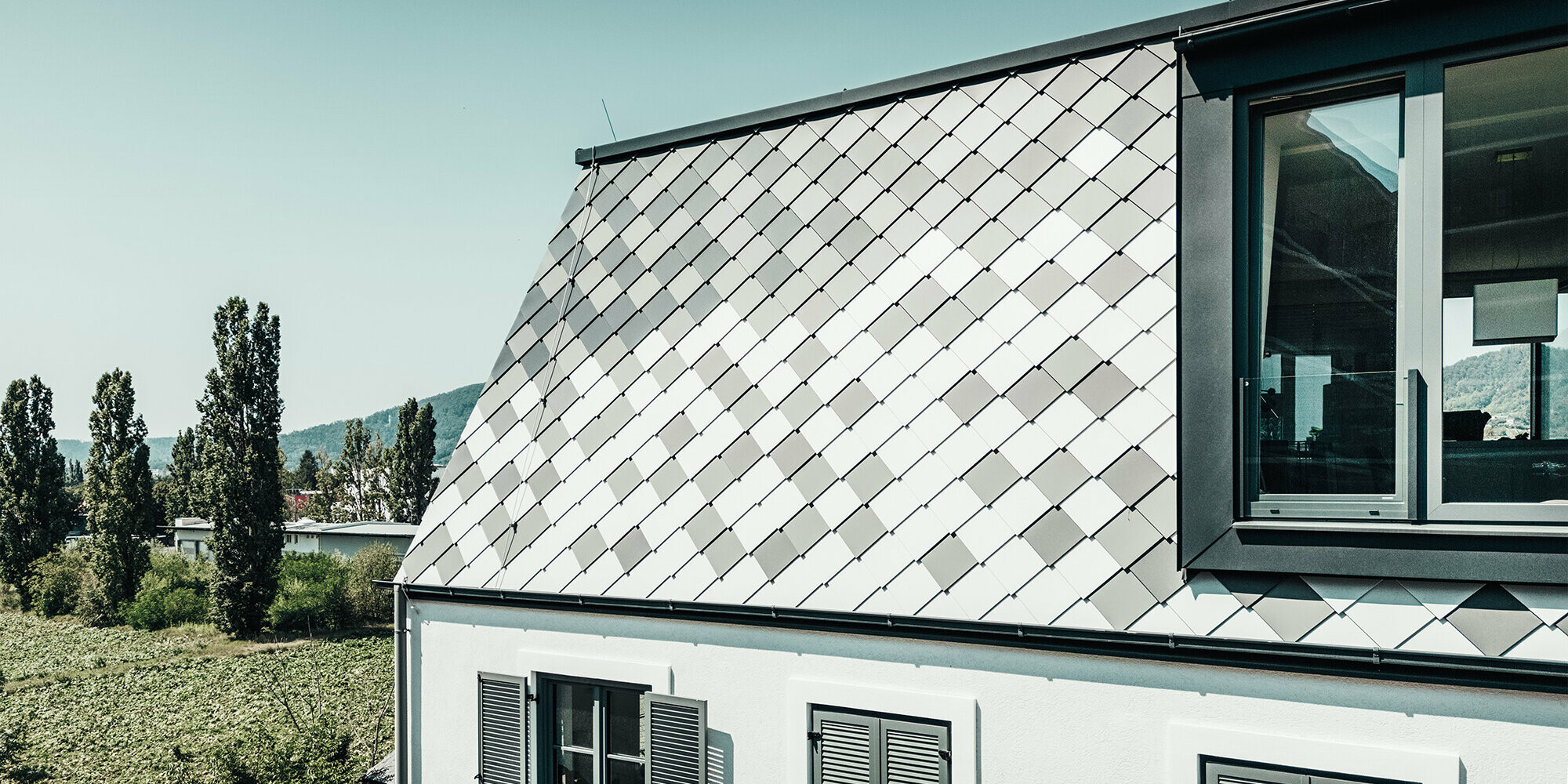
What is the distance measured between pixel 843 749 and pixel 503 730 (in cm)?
241

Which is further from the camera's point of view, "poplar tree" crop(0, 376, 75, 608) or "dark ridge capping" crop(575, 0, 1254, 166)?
"poplar tree" crop(0, 376, 75, 608)

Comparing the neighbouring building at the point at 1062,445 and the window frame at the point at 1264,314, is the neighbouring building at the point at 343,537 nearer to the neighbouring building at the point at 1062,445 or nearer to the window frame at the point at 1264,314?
the neighbouring building at the point at 1062,445

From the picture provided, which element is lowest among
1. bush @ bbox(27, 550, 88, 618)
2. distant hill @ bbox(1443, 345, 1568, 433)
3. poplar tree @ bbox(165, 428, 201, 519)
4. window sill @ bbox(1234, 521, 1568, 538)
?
bush @ bbox(27, 550, 88, 618)

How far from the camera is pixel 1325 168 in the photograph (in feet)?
12.7

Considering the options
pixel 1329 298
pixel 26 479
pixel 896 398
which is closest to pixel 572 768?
pixel 896 398

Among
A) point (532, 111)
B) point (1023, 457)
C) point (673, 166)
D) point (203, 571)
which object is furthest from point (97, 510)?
point (1023, 457)

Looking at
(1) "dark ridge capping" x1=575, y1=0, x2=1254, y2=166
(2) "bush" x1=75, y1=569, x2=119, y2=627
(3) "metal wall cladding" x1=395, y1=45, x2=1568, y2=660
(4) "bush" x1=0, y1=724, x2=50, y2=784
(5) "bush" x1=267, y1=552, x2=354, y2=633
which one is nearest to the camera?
(3) "metal wall cladding" x1=395, y1=45, x2=1568, y2=660

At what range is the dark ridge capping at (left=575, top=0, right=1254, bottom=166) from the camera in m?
5.09

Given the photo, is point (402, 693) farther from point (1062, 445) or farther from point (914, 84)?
point (914, 84)

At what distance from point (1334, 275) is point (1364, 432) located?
0.72 meters

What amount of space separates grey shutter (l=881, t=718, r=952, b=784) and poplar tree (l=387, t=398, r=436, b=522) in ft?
Answer: 163

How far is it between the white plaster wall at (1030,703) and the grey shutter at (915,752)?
11 centimetres

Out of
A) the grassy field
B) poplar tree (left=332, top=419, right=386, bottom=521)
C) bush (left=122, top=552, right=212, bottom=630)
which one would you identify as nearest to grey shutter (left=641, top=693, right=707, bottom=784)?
the grassy field

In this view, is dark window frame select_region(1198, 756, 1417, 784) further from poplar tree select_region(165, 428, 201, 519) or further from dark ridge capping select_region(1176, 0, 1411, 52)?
poplar tree select_region(165, 428, 201, 519)
